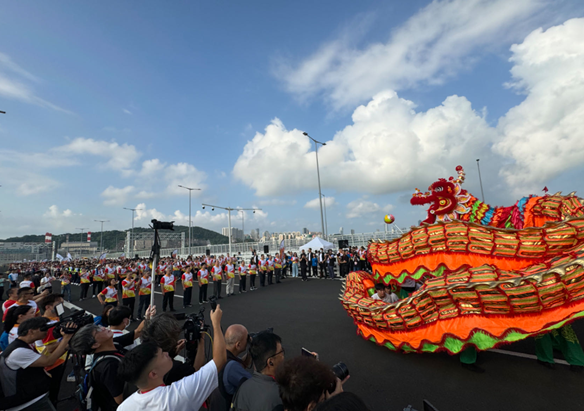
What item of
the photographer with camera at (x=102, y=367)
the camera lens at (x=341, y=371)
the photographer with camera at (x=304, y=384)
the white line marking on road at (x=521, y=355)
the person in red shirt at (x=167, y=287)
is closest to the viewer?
the photographer with camera at (x=304, y=384)

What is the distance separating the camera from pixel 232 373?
2.01m

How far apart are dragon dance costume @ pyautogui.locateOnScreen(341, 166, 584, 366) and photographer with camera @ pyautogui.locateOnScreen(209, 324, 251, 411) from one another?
2.81 meters

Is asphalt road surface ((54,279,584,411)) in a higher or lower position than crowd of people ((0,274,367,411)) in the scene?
lower

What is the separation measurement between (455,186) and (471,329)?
2983 mm

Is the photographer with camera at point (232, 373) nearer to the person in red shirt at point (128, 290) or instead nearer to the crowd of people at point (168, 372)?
the crowd of people at point (168, 372)

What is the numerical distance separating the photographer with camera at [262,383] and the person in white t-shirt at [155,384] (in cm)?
22

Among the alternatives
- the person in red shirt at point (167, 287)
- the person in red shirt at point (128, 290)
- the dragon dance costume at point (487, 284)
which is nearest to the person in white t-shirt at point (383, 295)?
the dragon dance costume at point (487, 284)

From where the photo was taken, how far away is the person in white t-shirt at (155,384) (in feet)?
5.11

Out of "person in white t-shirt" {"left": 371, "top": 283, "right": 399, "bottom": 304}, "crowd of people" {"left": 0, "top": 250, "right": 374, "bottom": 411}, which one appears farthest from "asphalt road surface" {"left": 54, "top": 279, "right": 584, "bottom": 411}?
"crowd of people" {"left": 0, "top": 250, "right": 374, "bottom": 411}

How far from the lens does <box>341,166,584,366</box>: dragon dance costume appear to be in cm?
333

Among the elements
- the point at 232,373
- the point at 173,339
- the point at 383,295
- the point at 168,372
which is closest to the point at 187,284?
the point at 383,295

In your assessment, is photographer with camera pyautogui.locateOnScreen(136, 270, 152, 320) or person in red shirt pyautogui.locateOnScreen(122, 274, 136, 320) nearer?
person in red shirt pyautogui.locateOnScreen(122, 274, 136, 320)

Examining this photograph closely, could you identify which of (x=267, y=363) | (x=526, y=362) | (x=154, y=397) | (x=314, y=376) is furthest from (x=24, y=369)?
(x=526, y=362)

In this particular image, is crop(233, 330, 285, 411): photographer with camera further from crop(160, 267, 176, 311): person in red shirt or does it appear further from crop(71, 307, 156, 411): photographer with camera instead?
crop(160, 267, 176, 311): person in red shirt
